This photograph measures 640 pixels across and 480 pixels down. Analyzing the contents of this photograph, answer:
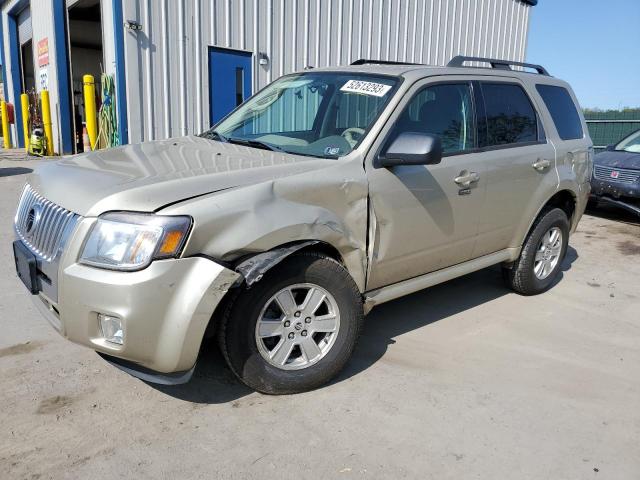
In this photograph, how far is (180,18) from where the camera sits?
30.9 ft

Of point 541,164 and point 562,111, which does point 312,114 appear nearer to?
point 541,164

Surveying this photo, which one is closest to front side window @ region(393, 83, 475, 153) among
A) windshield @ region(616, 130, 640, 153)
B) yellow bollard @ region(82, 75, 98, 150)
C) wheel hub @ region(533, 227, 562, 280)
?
wheel hub @ region(533, 227, 562, 280)

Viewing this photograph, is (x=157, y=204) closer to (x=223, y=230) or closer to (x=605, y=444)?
(x=223, y=230)

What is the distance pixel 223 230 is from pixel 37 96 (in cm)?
1484

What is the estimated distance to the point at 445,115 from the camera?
3.87 metres

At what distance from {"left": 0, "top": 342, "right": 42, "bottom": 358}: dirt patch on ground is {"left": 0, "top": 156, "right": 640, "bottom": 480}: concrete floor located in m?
0.01

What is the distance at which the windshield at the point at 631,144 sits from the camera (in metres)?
9.43

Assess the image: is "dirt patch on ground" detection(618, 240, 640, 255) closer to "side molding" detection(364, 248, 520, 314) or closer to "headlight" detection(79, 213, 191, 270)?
"side molding" detection(364, 248, 520, 314)

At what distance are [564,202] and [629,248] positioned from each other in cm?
267

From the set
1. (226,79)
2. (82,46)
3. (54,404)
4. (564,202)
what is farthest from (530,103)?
(82,46)

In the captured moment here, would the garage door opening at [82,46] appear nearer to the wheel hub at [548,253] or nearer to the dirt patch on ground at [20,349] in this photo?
the dirt patch on ground at [20,349]

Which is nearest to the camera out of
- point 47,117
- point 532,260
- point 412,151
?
point 412,151

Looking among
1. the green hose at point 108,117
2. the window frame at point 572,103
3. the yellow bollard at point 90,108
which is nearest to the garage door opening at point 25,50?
the yellow bollard at point 90,108

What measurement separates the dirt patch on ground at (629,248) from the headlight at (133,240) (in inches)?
245
